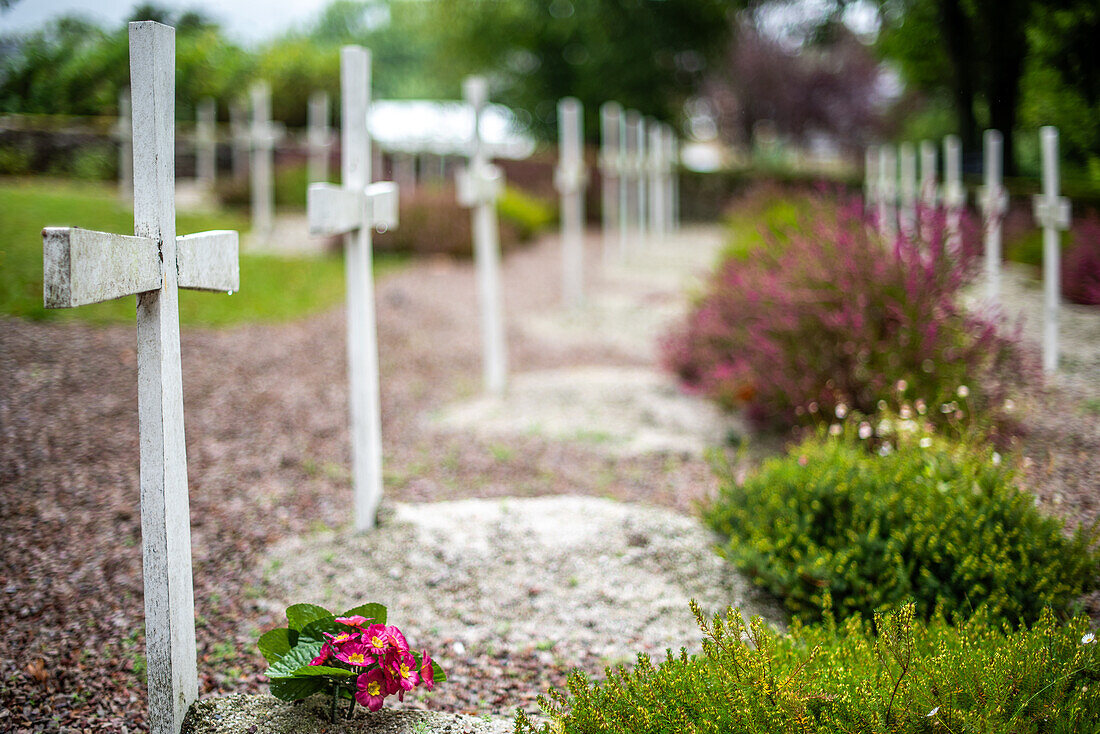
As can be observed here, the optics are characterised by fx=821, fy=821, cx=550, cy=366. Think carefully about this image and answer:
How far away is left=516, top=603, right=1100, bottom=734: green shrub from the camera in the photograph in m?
1.65

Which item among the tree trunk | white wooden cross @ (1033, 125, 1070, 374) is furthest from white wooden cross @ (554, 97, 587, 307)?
white wooden cross @ (1033, 125, 1070, 374)

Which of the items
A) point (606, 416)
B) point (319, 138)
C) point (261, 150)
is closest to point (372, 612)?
point (606, 416)

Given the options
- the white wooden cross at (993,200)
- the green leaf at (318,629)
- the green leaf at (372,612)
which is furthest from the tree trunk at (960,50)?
the green leaf at (318,629)

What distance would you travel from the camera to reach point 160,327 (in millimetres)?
1872

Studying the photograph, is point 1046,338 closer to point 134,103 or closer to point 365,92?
point 365,92

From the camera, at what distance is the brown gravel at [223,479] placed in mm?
2389

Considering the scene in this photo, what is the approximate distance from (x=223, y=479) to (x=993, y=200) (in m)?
4.45

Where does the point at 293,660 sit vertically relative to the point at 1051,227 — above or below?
below

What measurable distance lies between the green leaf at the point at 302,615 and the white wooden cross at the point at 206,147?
35.1ft

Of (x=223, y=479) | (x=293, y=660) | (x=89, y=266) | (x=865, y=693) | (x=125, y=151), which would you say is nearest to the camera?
(x=89, y=266)

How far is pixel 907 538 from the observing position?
2.70 meters

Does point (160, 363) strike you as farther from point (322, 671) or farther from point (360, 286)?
point (360, 286)

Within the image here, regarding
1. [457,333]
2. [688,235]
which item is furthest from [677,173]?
[457,333]

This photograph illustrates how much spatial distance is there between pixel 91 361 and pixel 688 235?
1442 centimetres
